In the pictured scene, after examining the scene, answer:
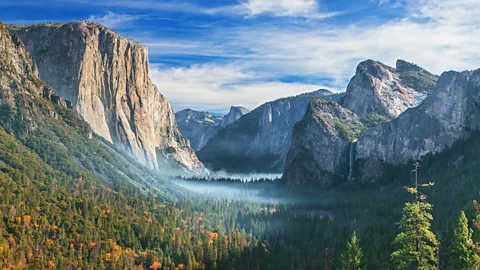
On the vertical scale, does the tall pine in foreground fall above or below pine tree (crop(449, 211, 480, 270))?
above

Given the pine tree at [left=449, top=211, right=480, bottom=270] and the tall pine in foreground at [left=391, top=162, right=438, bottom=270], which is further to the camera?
the pine tree at [left=449, top=211, right=480, bottom=270]

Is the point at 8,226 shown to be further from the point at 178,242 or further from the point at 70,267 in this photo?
the point at 178,242

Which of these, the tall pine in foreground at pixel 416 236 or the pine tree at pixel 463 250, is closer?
the tall pine in foreground at pixel 416 236

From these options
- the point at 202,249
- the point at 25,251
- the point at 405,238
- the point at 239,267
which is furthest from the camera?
the point at 202,249

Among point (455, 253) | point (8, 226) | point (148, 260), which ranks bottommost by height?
point (148, 260)

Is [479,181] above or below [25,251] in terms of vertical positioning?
above

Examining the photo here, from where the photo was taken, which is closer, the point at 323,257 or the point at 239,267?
the point at 323,257

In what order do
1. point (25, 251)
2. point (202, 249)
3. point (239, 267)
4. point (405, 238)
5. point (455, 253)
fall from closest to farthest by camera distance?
1. point (405, 238)
2. point (455, 253)
3. point (25, 251)
4. point (239, 267)
5. point (202, 249)

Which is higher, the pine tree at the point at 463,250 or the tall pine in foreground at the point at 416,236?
the tall pine in foreground at the point at 416,236

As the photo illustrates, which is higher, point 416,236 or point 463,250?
point 416,236

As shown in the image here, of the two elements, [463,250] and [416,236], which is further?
[463,250]


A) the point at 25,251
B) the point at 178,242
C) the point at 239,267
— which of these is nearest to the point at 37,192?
the point at 25,251
